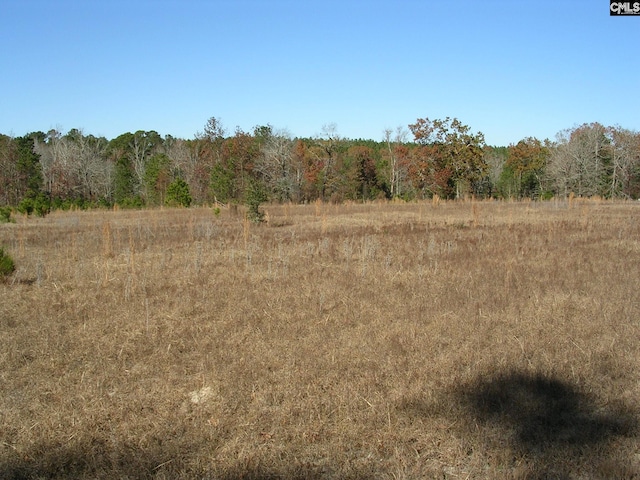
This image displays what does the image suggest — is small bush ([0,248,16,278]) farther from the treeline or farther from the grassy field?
the treeline

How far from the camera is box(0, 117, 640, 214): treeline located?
37312 millimetres

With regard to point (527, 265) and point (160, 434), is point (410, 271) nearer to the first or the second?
point (527, 265)

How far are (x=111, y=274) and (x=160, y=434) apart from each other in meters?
6.00

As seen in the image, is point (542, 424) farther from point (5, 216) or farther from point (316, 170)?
point (316, 170)

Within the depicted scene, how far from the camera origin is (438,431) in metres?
3.55

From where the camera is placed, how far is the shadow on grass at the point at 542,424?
311 cm

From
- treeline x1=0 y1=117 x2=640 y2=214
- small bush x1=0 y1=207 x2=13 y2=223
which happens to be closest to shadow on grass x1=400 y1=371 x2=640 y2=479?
small bush x1=0 y1=207 x2=13 y2=223

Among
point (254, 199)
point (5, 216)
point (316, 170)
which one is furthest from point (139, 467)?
point (316, 170)

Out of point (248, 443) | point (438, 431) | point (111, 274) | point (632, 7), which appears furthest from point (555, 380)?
point (111, 274)

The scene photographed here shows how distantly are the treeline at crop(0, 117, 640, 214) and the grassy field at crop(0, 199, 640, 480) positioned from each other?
2401 cm

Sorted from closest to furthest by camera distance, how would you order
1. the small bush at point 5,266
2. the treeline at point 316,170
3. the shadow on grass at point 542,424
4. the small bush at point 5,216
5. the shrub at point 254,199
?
the shadow on grass at point 542,424 < the small bush at point 5,266 < the shrub at point 254,199 < the small bush at point 5,216 < the treeline at point 316,170

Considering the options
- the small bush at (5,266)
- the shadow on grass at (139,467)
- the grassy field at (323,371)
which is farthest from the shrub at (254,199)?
the shadow on grass at (139,467)

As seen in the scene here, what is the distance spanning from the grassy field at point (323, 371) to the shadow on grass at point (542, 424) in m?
0.02

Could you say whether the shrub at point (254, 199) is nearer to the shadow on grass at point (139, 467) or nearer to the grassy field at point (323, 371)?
the grassy field at point (323, 371)
